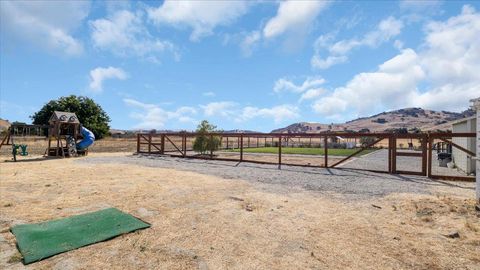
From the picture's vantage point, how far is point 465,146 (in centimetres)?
1390

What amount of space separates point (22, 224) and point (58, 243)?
1.55 metres

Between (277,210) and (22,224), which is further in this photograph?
(277,210)

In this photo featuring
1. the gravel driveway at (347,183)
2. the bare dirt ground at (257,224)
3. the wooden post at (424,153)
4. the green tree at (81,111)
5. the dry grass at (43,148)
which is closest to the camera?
the bare dirt ground at (257,224)

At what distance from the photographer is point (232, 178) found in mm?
11133

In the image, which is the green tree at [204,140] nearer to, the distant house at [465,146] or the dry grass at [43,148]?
the dry grass at [43,148]

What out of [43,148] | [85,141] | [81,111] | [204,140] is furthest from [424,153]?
[81,111]

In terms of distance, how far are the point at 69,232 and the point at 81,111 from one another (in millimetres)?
45621

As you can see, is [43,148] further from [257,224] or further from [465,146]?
[465,146]

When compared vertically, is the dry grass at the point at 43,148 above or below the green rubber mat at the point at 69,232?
above

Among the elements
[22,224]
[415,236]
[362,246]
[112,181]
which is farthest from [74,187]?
[415,236]

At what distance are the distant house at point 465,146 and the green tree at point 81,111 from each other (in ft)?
145

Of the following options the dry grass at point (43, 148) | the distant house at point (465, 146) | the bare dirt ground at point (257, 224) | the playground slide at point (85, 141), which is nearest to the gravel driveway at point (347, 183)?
the bare dirt ground at point (257, 224)

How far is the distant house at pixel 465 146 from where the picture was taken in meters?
12.8

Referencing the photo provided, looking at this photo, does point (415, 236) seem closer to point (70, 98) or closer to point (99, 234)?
point (99, 234)
